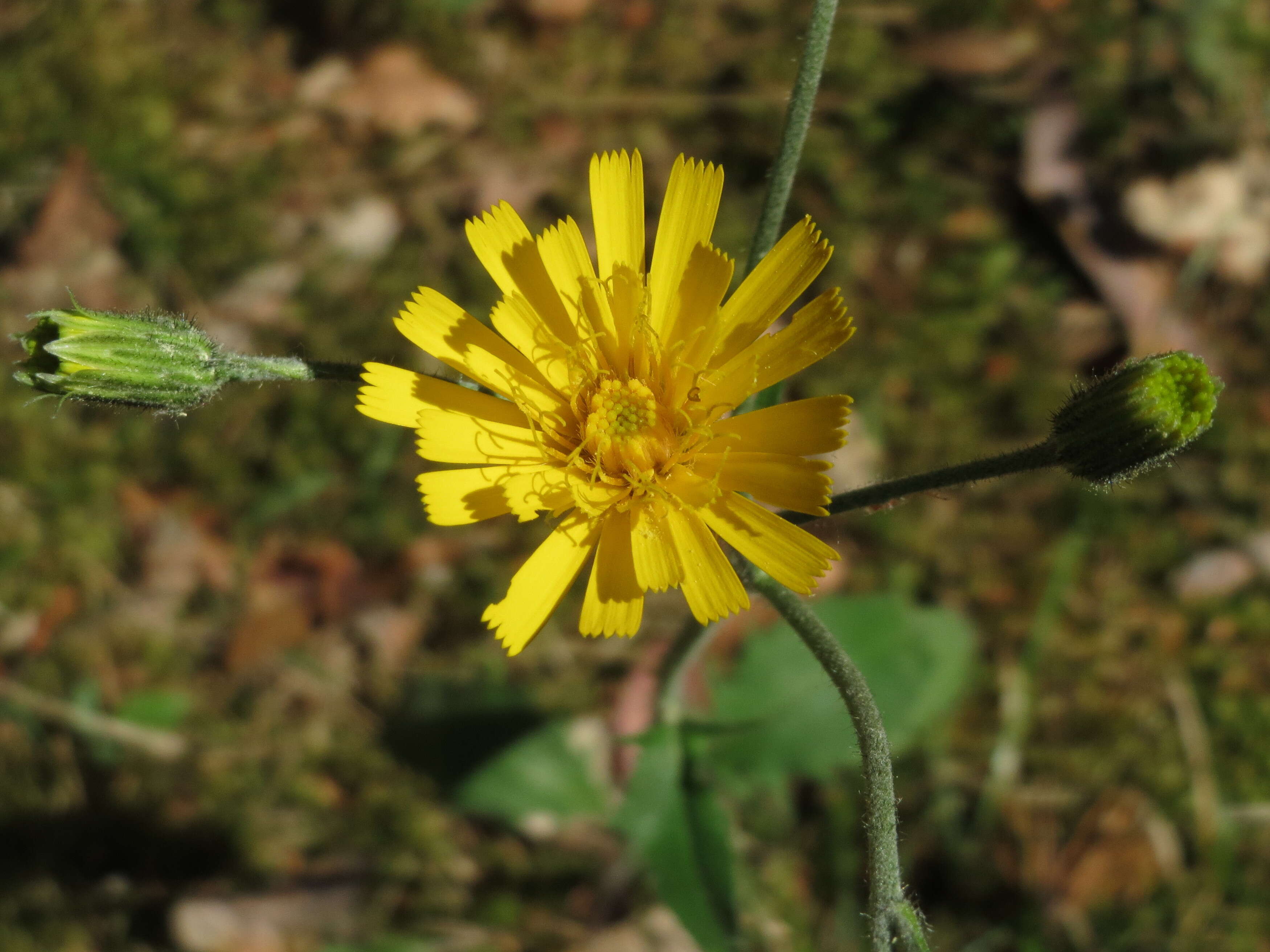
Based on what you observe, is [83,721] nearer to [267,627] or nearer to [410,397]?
[267,627]

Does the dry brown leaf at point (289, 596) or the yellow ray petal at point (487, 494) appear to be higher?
the dry brown leaf at point (289, 596)

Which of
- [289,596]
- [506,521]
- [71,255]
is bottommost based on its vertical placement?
[289,596]

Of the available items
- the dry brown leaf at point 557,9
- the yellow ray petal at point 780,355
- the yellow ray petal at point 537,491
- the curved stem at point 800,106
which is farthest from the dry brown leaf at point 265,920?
the dry brown leaf at point 557,9

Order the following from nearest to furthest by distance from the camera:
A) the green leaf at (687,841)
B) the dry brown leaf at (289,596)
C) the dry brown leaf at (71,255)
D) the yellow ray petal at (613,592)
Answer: the yellow ray petal at (613,592) < the green leaf at (687,841) < the dry brown leaf at (289,596) < the dry brown leaf at (71,255)

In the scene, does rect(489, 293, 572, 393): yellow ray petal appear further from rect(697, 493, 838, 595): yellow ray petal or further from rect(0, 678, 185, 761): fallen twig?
rect(0, 678, 185, 761): fallen twig

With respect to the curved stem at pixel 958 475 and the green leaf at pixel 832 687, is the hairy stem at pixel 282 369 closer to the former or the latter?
the curved stem at pixel 958 475

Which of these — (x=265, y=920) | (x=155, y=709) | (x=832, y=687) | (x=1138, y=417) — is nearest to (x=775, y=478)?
(x=1138, y=417)

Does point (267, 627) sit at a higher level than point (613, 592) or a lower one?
higher

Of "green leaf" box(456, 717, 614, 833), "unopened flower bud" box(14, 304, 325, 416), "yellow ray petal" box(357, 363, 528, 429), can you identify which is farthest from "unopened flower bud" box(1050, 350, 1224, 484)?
"green leaf" box(456, 717, 614, 833)
